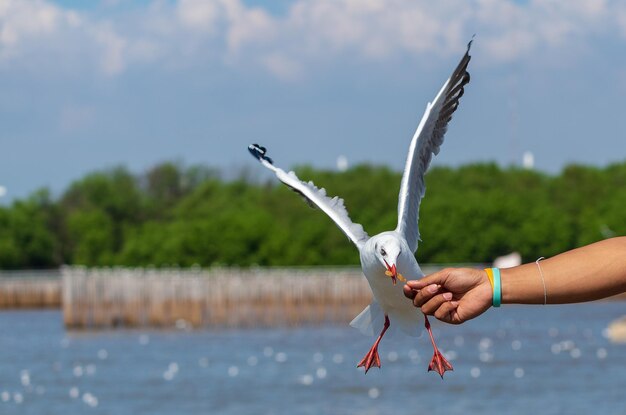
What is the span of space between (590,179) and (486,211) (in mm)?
22818

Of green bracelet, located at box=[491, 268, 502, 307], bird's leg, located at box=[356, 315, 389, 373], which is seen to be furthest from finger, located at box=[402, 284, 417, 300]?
bird's leg, located at box=[356, 315, 389, 373]

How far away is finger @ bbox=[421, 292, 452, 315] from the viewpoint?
12.6 feet

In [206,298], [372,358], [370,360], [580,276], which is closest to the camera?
[580,276]

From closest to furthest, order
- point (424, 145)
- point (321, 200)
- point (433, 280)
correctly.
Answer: point (433, 280)
point (321, 200)
point (424, 145)

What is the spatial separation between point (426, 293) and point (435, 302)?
0.11 ft

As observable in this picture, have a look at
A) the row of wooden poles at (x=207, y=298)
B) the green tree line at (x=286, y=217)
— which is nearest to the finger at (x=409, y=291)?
the row of wooden poles at (x=207, y=298)

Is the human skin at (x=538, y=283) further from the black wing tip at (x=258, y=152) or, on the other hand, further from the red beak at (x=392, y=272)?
the black wing tip at (x=258, y=152)

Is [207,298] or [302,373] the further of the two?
[207,298]

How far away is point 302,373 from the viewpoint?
45500mm

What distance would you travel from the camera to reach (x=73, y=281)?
5944 centimetres

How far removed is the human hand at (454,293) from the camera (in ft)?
12.2

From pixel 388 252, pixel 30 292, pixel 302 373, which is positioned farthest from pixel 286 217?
pixel 388 252

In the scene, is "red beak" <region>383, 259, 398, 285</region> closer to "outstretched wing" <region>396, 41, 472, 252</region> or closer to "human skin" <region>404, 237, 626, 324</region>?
"human skin" <region>404, 237, 626, 324</region>

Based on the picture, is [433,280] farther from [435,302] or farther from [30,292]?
[30,292]
